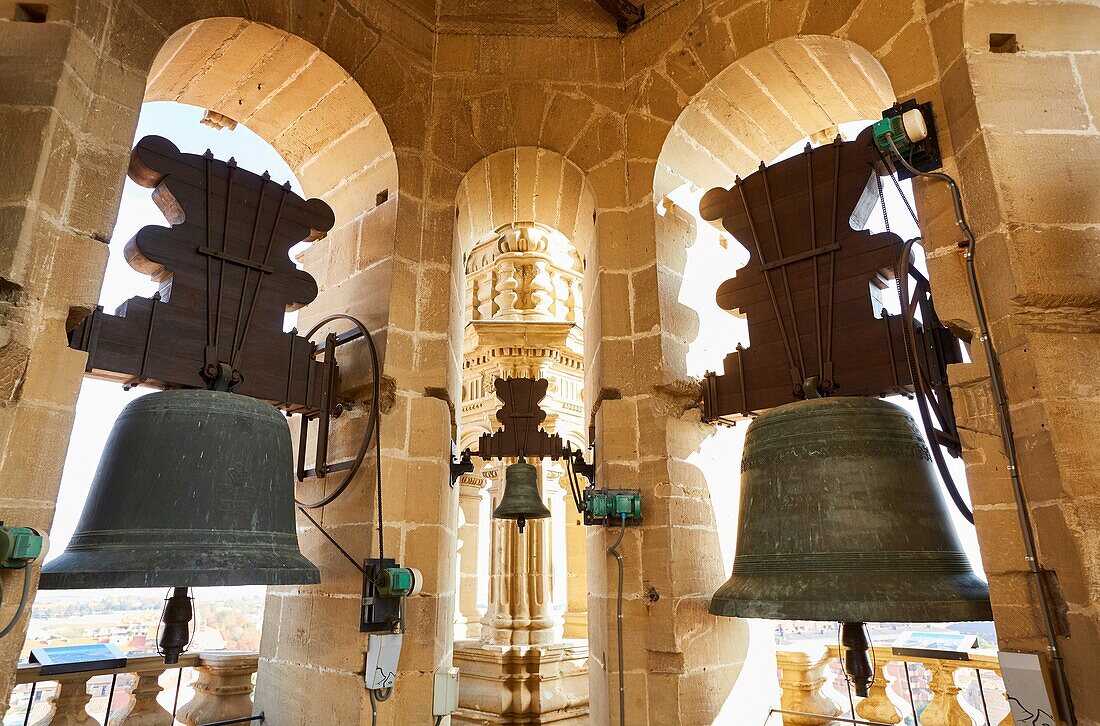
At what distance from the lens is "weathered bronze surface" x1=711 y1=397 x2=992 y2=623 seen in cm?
171

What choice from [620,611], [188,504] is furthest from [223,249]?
[620,611]

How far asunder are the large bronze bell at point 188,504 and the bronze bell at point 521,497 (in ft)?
3.29

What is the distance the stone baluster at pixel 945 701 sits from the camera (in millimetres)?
3004

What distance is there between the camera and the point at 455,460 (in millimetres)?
3035

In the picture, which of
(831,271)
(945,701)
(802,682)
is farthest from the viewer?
(802,682)

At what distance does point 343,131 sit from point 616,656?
2.76m

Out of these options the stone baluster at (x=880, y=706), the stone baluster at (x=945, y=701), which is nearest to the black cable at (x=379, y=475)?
the stone baluster at (x=880, y=706)

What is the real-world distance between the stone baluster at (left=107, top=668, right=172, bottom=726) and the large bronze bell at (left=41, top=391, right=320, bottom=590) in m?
1.21

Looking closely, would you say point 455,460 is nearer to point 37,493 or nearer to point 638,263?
point 638,263

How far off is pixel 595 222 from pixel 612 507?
1416mm

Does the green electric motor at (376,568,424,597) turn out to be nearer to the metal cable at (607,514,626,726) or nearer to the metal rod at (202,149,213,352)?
the metal cable at (607,514,626,726)

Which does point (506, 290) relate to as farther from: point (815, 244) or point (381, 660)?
point (381, 660)

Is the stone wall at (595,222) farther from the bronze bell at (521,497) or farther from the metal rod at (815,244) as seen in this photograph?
the metal rod at (815,244)

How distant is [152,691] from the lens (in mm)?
2750
